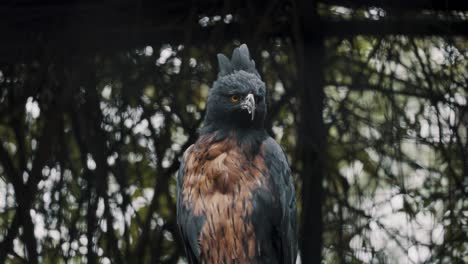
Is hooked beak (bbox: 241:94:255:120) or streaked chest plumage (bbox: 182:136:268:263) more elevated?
hooked beak (bbox: 241:94:255:120)

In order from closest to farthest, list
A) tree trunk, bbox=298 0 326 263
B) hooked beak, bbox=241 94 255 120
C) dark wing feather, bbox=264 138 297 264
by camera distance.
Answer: hooked beak, bbox=241 94 255 120, dark wing feather, bbox=264 138 297 264, tree trunk, bbox=298 0 326 263

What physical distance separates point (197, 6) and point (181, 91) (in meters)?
0.31

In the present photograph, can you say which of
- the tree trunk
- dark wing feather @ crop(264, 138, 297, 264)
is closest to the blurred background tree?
the tree trunk

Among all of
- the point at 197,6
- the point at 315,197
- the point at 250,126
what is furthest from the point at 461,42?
the point at 250,126

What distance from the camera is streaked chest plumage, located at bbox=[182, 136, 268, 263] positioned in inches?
68.0

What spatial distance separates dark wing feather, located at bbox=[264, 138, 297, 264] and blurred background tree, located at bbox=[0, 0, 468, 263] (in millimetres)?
647

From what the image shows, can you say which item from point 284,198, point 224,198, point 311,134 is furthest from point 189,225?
point 311,134

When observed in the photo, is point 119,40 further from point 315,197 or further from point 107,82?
point 315,197

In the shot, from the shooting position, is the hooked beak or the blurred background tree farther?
the blurred background tree

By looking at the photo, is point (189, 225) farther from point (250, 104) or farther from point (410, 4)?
point (410, 4)

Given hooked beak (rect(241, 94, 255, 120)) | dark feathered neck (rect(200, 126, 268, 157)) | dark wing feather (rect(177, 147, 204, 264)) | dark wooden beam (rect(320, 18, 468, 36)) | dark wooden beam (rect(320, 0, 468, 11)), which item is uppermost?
dark wooden beam (rect(320, 0, 468, 11))

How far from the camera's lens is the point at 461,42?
2723 millimetres

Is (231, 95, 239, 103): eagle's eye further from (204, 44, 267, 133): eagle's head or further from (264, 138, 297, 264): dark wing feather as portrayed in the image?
(264, 138, 297, 264): dark wing feather

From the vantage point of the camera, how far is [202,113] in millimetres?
2707
